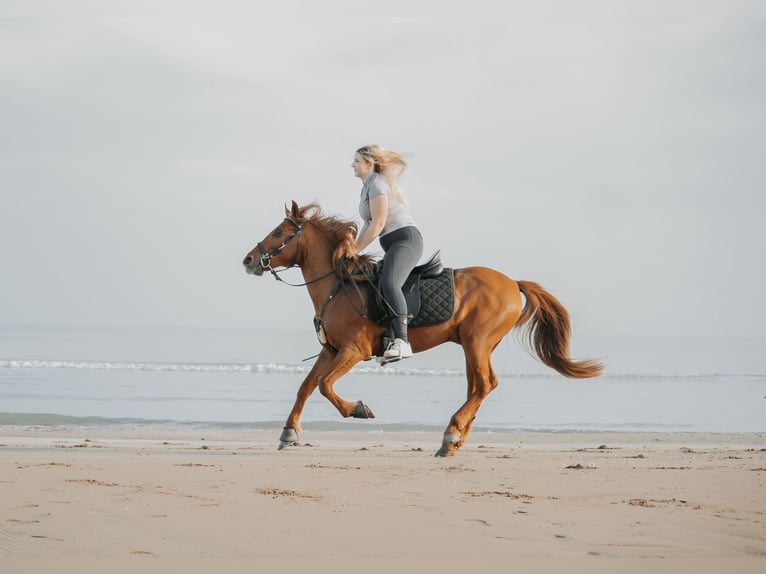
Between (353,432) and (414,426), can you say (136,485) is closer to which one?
(353,432)

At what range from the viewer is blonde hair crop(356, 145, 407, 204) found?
8719mm

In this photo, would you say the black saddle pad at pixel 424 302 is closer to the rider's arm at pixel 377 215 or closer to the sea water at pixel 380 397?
the rider's arm at pixel 377 215

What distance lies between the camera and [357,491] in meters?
6.09

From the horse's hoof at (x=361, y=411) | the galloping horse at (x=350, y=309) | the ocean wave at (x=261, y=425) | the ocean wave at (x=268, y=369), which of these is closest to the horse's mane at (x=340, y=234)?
the galloping horse at (x=350, y=309)

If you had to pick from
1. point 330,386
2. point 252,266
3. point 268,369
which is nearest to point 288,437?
point 330,386

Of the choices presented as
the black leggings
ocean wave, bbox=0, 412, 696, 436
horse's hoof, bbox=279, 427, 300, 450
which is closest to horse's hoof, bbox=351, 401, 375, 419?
the black leggings

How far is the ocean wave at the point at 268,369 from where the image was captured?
1093 inches

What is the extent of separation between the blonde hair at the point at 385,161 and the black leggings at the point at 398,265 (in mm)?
366

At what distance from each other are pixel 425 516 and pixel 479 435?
23.6ft

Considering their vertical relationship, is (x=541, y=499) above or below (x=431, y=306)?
below

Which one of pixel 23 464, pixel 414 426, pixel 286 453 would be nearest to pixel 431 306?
pixel 286 453

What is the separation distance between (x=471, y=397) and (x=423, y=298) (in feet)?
3.51

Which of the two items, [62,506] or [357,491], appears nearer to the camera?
[62,506]

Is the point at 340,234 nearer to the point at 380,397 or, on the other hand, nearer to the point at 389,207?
the point at 389,207
